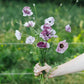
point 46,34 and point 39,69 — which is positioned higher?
point 46,34

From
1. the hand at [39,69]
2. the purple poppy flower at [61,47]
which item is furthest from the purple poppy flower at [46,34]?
the hand at [39,69]

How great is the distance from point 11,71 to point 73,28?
1950 millimetres

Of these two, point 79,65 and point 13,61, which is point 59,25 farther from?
point 79,65

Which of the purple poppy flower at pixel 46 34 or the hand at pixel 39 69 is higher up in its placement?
the purple poppy flower at pixel 46 34

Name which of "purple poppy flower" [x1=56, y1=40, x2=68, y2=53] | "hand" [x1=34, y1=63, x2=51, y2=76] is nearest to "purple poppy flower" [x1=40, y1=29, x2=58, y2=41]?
"purple poppy flower" [x1=56, y1=40, x2=68, y2=53]

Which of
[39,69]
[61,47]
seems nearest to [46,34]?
[61,47]

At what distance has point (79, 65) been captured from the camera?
1.95m

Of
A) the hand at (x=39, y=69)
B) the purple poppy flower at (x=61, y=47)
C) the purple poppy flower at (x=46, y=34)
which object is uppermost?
the purple poppy flower at (x=46, y=34)

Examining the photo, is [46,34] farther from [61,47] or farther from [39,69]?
[39,69]

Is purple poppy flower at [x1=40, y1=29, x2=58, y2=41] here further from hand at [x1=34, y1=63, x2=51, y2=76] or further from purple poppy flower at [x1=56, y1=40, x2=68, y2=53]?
hand at [x1=34, y1=63, x2=51, y2=76]

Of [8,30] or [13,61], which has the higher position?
[8,30]

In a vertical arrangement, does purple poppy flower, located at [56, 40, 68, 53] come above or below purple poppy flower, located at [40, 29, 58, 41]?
below

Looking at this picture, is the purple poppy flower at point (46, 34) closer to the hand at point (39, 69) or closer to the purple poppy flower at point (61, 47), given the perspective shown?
the purple poppy flower at point (61, 47)

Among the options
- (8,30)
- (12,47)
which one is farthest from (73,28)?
(12,47)
